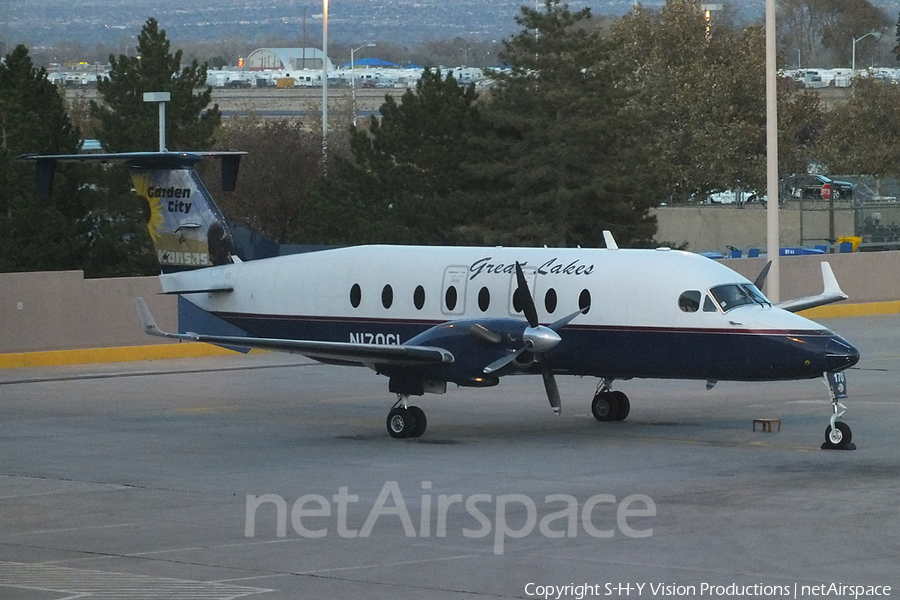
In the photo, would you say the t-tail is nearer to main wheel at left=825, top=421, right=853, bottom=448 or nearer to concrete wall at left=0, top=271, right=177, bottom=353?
concrete wall at left=0, top=271, right=177, bottom=353

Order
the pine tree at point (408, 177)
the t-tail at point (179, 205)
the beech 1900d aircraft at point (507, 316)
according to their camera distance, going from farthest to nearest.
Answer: the pine tree at point (408, 177), the t-tail at point (179, 205), the beech 1900d aircraft at point (507, 316)

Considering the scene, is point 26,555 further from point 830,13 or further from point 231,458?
point 830,13

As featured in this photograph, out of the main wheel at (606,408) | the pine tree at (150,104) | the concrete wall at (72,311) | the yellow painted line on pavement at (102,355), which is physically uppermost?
the pine tree at (150,104)

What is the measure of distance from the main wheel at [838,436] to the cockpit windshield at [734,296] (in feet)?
6.92

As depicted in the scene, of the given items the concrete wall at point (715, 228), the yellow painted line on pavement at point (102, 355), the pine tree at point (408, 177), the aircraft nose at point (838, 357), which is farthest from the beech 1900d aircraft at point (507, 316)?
the concrete wall at point (715, 228)

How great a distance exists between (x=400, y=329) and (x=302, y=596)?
36.3ft

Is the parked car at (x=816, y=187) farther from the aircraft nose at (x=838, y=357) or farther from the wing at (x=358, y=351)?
the wing at (x=358, y=351)

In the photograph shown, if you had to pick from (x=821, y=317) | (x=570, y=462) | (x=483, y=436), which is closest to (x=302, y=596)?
(x=570, y=462)

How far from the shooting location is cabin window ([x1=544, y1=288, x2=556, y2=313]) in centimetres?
2084

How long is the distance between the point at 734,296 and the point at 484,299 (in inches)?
137

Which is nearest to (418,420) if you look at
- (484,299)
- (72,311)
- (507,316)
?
(507,316)

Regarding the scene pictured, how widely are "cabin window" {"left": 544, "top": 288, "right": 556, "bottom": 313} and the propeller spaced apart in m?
0.36

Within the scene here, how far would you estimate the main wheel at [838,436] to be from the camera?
1877 centimetres

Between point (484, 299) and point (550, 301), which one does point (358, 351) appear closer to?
point (484, 299)
